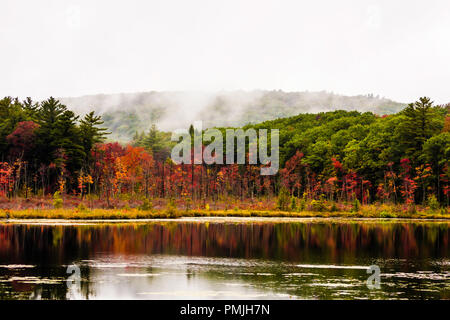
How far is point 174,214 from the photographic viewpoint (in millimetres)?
54375

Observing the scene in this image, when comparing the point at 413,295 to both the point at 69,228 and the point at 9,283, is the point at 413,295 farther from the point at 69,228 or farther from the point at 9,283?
the point at 69,228

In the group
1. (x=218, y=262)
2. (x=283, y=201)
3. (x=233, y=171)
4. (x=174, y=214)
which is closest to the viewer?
(x=218, y=262)

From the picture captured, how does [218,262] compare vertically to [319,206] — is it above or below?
below

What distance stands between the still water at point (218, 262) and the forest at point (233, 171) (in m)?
25.2

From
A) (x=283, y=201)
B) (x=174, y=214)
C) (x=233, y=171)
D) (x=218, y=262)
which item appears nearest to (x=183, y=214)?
(x=174, y=214)

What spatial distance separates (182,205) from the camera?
231 ft

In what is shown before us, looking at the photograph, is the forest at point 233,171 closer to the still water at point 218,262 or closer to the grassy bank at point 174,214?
the grassy bank at point 174,214

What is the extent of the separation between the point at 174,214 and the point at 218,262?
95.1 feet

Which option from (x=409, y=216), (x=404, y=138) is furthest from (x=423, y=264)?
(x=404, y=138)

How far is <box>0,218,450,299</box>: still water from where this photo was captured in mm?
18812

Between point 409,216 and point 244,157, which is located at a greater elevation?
point 244,157

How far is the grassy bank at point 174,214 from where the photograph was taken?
50.2 meters

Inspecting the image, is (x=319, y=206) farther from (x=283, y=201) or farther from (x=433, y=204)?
(x=433, y=204)

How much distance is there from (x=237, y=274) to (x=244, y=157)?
283ft
